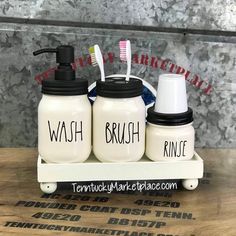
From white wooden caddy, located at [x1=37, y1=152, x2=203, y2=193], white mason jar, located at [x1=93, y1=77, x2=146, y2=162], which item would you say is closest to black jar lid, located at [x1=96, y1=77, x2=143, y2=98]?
white mason jar, located at [x1=93, y1=77, x2=146, y2=162]

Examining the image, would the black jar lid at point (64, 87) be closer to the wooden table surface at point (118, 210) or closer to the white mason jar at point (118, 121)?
the white mason jar at point (118, 121)

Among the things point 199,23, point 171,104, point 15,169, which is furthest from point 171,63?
point 15,169

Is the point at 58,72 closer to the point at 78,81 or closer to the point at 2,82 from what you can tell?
the point at 78,81

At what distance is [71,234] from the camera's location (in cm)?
61

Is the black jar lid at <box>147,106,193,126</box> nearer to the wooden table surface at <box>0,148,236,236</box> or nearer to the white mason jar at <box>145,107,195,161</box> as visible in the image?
the white mason jar at <box>145,107,195,161</box>

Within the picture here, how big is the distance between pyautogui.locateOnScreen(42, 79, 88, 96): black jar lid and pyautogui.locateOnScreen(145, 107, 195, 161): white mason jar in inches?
4.5

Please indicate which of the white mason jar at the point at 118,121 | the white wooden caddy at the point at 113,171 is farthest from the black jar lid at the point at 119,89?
the white wooden caddy at the point at 113,171

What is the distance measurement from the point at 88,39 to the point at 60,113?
28 centimetres

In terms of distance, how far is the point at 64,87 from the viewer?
69cm

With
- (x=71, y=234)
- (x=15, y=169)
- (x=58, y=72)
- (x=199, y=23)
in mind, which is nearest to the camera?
(x=71, y=234)

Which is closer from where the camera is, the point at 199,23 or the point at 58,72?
the point at 58,72

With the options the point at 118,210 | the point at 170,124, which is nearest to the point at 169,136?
the point at 170,124

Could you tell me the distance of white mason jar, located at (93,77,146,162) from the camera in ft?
2.30

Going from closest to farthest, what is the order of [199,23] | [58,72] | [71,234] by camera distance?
[71,234] → [58,72] → [199,23]
